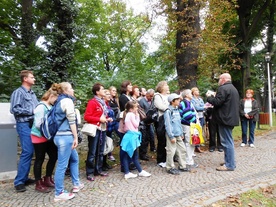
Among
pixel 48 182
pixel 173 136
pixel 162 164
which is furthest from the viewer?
pixel 162 164

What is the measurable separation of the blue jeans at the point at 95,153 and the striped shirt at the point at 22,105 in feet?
4.18

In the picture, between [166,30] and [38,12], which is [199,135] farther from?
[38,12]

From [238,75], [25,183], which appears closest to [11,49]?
[25,183]

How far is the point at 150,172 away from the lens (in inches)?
226

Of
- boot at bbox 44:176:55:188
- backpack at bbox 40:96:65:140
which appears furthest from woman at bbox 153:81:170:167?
boot at bbox 44:176:55:188

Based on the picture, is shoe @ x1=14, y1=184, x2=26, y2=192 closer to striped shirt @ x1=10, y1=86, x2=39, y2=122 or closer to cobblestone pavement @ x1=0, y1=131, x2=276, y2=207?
cobblestone pavement @ x1=0, y1=131, x2=276, y2=207

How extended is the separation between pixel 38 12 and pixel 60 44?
4767 millimetres

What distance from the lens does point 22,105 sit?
466 cm

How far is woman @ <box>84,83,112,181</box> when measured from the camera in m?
5.18

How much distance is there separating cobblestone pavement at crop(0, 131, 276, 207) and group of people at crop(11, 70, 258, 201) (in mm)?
198

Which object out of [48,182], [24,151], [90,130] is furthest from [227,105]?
[24,151]

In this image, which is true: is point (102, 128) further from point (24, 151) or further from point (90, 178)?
point (24, 151)

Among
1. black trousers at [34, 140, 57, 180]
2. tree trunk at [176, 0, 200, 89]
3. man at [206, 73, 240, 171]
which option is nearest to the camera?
black trousers at [34, 140, 57, 180]

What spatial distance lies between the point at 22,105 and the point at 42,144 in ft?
2.68
